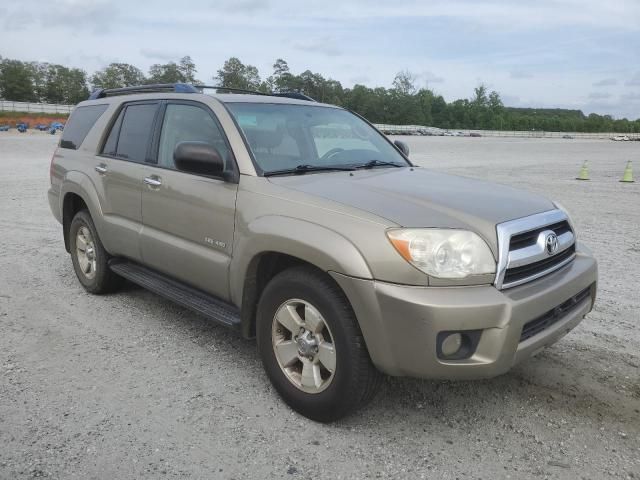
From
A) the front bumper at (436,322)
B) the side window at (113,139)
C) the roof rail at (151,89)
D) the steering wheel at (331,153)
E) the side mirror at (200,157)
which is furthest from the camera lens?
the side window at (113,139)

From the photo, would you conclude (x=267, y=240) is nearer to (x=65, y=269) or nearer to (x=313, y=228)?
(x=313, y=228)

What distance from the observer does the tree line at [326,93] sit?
103 m

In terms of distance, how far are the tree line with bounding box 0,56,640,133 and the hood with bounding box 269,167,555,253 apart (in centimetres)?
8137

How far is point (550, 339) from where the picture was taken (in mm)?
2824

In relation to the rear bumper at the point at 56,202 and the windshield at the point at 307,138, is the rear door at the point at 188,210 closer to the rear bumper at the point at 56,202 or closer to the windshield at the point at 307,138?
the windshield at the point at 307,138

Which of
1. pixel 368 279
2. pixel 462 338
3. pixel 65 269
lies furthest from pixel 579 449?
pixel 65 269

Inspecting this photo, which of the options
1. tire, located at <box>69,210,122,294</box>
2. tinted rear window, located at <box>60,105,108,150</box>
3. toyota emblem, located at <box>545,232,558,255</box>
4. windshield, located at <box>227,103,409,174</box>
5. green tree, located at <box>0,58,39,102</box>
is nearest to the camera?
toyota emblem, located at <box>545,232,558,255</box>

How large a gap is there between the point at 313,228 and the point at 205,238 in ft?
3.36

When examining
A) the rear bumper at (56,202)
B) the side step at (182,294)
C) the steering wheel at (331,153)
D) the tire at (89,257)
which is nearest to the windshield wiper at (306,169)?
the steering wheel at (331,153)

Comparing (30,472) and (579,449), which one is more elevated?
(579,449)

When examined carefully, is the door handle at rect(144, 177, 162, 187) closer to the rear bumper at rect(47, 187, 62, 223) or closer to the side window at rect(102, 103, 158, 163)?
the side window at rect(102, 103, 158, 163)

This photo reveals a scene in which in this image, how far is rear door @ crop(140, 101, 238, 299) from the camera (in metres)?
3.43

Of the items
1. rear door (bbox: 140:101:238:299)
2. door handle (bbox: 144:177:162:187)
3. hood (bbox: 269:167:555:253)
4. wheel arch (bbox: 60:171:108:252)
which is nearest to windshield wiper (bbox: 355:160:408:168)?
hood (bbox: 269:167:555:253)

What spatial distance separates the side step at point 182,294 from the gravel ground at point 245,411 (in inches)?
16.2
